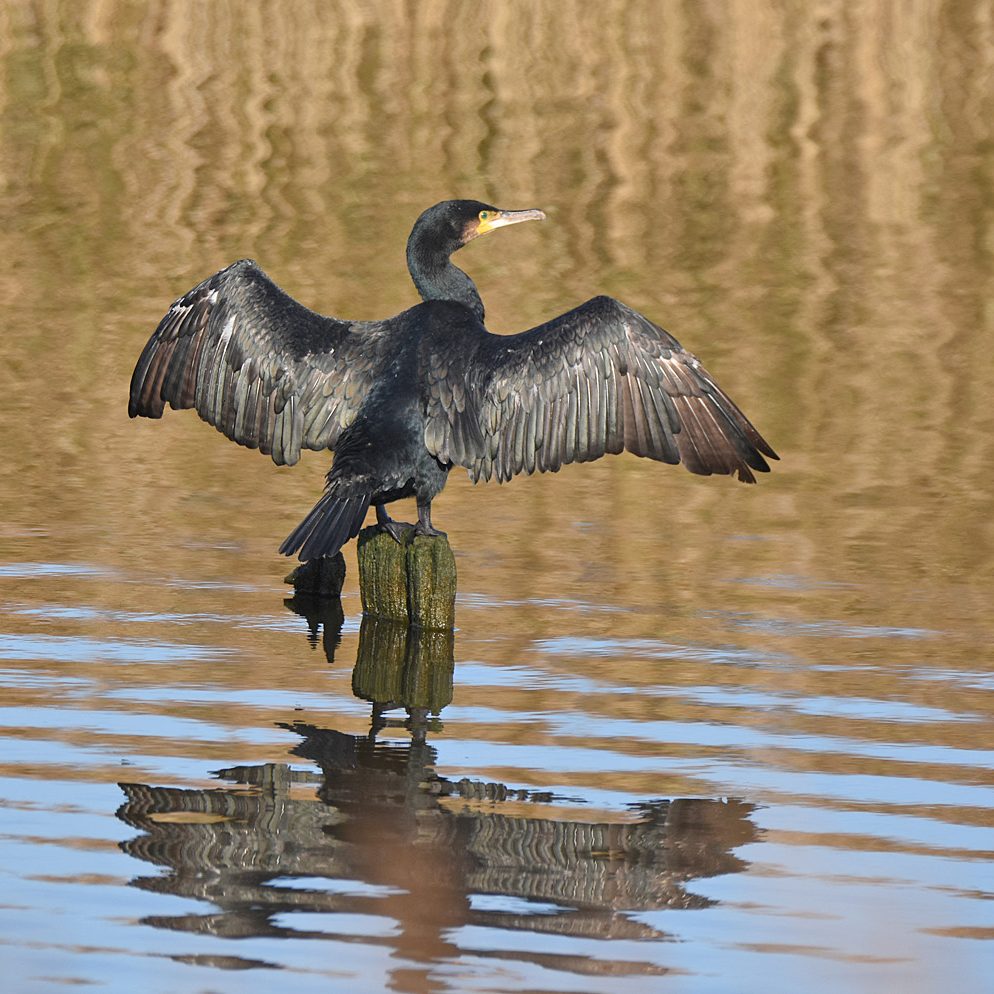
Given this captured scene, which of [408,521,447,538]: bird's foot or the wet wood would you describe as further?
[408,521,447,538]: bird's foot

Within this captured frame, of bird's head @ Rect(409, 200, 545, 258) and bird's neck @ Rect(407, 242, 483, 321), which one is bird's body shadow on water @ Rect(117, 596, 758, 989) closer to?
bird's neck @ Rect(407, 242, 483, 321)

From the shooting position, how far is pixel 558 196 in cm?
1980

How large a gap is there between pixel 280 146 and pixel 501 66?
4.58 metres

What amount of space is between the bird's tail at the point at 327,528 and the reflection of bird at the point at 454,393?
0.18 metres

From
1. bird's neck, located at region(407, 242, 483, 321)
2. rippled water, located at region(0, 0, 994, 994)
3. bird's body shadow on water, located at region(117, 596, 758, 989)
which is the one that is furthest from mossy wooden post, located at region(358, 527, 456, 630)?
bird's body shadow on water, located at region(117, 596, 758, 989)

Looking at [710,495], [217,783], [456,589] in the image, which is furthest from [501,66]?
[217,783]

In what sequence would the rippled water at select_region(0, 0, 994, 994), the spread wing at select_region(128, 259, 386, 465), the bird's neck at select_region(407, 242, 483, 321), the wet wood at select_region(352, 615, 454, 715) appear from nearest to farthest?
the rippled water at select_region(0, 0, 994, 994)
the wet wood at select_region(352, 615, 454, 715)
the spread wing at select_region(128, 259, 386, 465)
the bird's neck at select_region(407, 242, 483, 321)

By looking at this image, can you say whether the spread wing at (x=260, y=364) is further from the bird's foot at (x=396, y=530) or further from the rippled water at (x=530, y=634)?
the rippled water at (x=530, y=634)

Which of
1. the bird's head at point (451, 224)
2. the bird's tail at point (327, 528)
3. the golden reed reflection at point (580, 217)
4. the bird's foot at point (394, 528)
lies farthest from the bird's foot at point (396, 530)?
the bird's head at point (451, 224)

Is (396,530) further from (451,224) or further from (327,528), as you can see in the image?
(451,224)

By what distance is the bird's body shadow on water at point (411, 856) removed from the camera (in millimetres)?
5289

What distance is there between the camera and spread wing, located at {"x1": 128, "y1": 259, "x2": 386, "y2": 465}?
28.3 feet

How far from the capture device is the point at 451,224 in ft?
30.1

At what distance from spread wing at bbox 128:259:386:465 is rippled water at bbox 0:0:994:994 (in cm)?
70
